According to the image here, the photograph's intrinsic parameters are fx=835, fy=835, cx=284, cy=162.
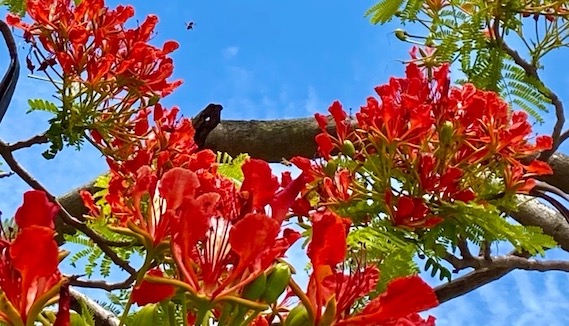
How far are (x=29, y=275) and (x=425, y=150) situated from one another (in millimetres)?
909

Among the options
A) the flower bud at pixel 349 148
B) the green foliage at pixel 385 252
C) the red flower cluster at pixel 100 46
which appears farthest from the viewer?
the red flower cluster at pixel 100 46

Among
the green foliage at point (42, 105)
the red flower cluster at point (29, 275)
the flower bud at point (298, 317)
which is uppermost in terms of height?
the green foliage at point (42, 105)

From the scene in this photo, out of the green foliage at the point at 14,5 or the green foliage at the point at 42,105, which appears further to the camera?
the green foliage at the point at 14,5

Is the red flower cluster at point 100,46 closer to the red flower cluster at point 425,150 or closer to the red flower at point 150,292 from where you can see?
the red flower cluster at point 425,150

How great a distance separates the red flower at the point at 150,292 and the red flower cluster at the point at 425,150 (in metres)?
0.72

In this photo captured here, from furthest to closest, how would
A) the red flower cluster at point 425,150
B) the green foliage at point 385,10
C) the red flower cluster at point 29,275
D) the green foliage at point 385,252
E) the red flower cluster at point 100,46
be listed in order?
the green foliage at point 385,10 → the red flower cluster at point 100,46 → the red flower cluster at point 425,150 → the green foliage at point 385,252 → the red flower cluster at point 29,275

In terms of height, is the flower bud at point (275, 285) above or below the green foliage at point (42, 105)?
below

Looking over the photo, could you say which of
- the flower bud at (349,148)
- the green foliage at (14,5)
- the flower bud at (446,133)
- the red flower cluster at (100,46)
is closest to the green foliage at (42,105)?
the red flower cluster at (100,46)

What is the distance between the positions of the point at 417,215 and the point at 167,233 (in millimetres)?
740

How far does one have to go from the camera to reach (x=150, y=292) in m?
0.66

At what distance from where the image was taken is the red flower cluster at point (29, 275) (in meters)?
0.61

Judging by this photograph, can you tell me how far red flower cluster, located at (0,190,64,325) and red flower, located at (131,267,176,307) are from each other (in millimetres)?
64

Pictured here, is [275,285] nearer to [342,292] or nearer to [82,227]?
[342,292]

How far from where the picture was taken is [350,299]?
68 cm
